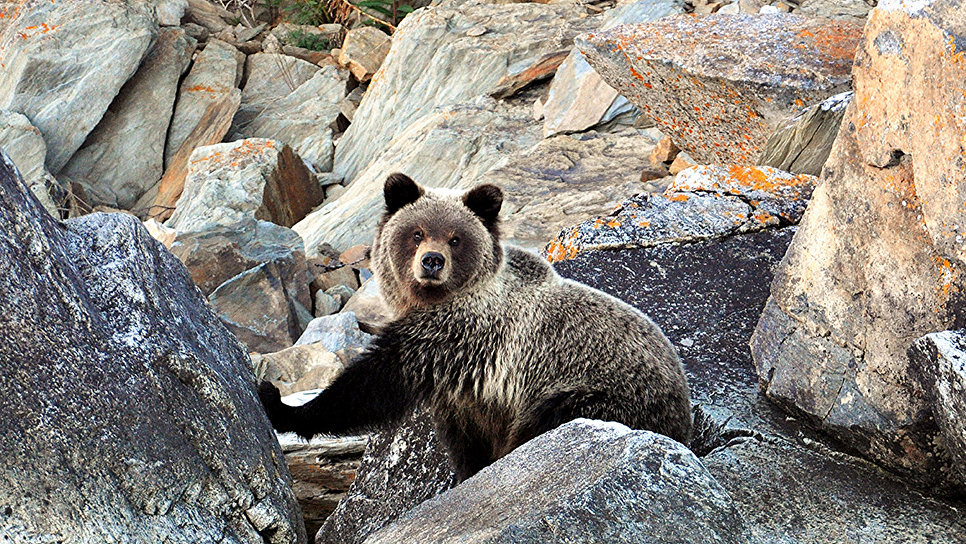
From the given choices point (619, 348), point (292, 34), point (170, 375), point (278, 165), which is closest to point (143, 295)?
point (170, 375)

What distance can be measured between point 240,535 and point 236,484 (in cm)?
20

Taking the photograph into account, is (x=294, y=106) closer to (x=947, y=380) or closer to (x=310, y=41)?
(x=310, y=41)

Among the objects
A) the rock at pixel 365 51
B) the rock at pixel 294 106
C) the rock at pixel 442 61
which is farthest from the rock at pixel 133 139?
the rock at pixel 442 61

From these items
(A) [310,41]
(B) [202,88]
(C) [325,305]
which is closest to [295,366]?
(C) [325,305]

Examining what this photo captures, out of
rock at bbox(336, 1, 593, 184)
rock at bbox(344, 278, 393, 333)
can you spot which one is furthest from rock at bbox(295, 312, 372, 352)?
rock at bbox(336, 1, 593, 184)

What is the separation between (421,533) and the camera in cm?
340

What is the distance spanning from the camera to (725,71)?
8617 millimetres

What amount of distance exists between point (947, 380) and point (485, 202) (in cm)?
274

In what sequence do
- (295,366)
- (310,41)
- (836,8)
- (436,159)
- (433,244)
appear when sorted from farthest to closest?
1. (310,41)
2. (436,159)
3. (836,8)
4. (295,366)
5. (433,244)

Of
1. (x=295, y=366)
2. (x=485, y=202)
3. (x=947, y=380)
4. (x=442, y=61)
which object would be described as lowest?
(x=295, y=366)

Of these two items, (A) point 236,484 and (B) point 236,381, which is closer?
(A) point 236,484

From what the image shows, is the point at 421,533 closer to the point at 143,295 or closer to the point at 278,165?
the point at 143,295

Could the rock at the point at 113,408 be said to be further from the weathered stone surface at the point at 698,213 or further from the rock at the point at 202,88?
the rock at the point at 202,88

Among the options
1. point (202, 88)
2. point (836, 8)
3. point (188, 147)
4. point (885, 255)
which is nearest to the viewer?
point (885, 255)
